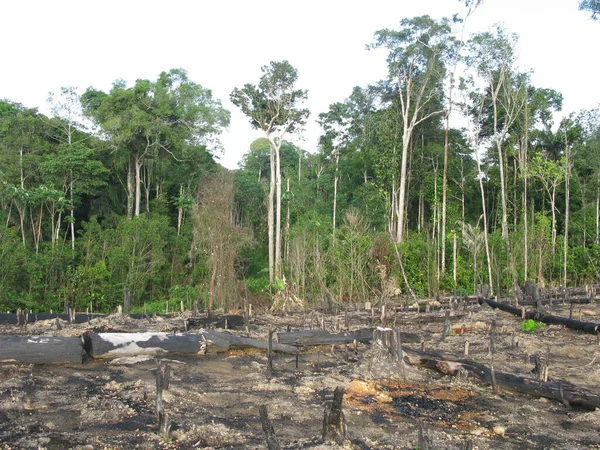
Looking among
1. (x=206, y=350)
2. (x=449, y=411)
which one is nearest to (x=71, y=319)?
(x=206, y=350)

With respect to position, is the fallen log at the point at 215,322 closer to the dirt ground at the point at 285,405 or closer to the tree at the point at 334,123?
the dirt ground at the point at 285,405

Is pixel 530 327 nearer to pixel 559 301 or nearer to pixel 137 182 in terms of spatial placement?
pixel 559 301

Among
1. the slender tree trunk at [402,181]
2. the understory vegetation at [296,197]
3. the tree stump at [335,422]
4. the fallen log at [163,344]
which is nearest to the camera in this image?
the tree stump at [335,422]

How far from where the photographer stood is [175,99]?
2495cm

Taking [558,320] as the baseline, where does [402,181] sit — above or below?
above

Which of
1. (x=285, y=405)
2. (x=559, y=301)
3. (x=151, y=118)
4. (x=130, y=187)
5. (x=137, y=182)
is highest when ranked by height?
(x=151, y=118)

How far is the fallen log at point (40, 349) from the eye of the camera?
22.0 feet

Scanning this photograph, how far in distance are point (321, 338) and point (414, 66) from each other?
61.3 feet

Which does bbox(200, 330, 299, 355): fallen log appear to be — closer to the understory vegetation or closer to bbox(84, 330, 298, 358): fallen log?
bbox(84, 330, 298, 358): fallen log

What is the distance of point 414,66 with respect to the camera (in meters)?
24.6

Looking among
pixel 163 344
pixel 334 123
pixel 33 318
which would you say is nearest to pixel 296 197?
pixel 334 123

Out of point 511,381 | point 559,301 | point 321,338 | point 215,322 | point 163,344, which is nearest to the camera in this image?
point 511,381

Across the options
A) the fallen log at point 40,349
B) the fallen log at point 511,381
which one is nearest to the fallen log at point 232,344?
the fallen log at point 40,349

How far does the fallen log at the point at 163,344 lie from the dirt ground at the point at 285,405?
0.50 ft
